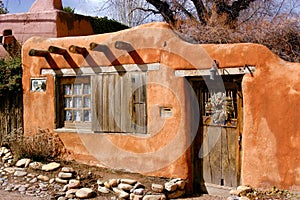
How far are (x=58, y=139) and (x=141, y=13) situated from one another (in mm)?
11133

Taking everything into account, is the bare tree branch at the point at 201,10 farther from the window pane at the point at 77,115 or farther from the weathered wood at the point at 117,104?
A: the window pane at the point at 77,115

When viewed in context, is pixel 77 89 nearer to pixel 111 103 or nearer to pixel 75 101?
pixel 75 101

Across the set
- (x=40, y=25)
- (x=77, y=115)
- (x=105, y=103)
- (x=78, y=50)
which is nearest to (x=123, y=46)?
(x=78, y=50)

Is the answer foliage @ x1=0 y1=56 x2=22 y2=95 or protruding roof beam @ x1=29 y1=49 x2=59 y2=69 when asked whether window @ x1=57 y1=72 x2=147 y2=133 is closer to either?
protruding roof beam @ x1=29 y1=49 x2=59 y2=69

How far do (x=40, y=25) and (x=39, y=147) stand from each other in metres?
4.63

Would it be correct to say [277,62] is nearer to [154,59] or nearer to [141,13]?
[154,59]

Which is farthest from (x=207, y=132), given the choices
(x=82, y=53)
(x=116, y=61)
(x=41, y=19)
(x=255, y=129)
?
(x=41, y=19)

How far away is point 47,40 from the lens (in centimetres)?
999

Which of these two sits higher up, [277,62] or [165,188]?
A: [277,62]

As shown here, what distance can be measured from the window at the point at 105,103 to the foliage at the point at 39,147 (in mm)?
504

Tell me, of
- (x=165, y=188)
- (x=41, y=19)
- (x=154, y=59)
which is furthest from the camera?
(x=41, y=19)

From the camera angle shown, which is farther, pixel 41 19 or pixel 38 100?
pixel 41 19

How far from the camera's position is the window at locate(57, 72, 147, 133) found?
8562mm

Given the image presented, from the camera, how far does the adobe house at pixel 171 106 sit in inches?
272
